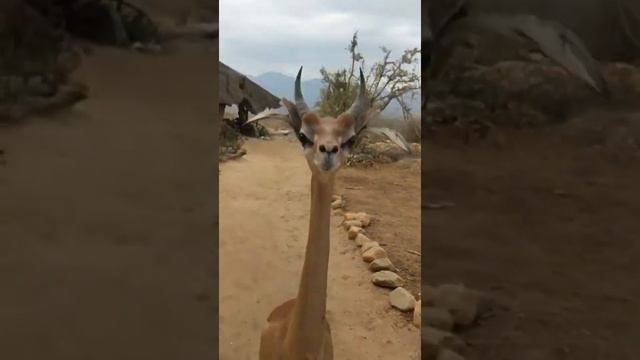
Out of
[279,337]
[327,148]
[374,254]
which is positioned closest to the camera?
[327,148]

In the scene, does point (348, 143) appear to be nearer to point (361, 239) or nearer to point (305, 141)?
point (305, 141)

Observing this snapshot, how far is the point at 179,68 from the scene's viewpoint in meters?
1.16

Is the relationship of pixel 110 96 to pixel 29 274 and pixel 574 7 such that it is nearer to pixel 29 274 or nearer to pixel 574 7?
pixel 29 274

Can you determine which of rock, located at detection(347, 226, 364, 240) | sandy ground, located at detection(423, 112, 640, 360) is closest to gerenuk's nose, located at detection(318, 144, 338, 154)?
sandy ground, located at detection(423, 112, 640, 360)

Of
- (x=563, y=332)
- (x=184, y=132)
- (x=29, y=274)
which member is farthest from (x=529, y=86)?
(x=29, y=274)

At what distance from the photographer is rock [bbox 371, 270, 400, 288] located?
1.35 meters

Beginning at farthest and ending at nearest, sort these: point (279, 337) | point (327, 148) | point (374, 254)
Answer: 1. point (374, 254)
2. point (279, 337)
3. point (327, 148)

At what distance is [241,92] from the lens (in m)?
1.30

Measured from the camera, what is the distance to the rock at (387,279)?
1346 mm

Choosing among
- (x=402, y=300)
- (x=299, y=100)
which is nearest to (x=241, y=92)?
(x=299, y=100)

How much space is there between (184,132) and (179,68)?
13cm

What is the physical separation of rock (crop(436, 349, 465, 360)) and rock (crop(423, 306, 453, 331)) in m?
0.05

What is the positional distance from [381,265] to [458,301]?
0.24 m

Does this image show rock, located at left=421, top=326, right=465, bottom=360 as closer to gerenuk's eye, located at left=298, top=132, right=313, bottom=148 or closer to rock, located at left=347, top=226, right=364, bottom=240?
rock, located at left=347, top=226, right=364, bottom=240
